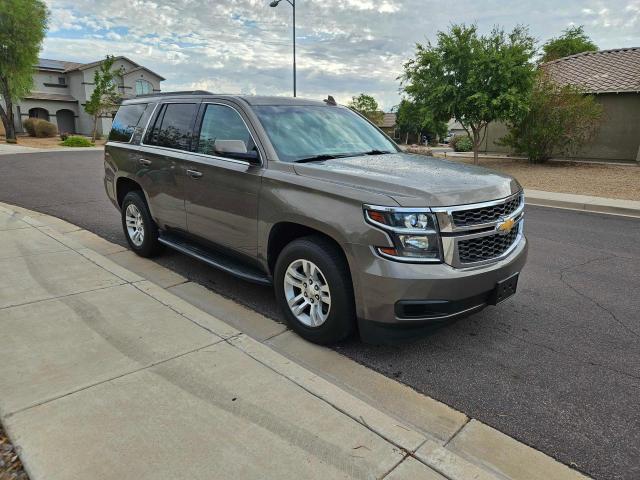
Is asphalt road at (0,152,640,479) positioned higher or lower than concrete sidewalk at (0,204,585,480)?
lower

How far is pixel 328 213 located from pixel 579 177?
16004 mm

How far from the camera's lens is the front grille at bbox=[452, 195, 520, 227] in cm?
310

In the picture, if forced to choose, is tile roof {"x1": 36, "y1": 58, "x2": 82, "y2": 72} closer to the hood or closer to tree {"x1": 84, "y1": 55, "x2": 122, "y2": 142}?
tree {"x1": 84, "y1": 55, "x2": 122, "y2": 142}

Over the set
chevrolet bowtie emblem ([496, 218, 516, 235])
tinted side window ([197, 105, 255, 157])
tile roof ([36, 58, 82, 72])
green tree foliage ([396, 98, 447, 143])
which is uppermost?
tile roof ([36, 58, 82, 72])

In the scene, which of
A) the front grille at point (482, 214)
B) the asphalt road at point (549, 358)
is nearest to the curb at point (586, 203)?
the asphalt road at point (549, 358)

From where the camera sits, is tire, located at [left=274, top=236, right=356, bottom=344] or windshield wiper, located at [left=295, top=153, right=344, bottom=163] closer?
tire, located at [left=274, top=236, right=356, bottom=344]

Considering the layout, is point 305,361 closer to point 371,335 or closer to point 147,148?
point 371,335

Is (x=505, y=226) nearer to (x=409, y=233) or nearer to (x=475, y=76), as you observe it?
(x=409, y=233)

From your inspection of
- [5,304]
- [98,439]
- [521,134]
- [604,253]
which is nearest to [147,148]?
[5,304]

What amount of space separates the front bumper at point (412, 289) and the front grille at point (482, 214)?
0.31 meters

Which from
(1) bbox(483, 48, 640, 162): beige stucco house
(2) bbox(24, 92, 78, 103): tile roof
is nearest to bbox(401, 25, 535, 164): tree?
(1) bbox(483, 48, 640, 162): beige stucco house

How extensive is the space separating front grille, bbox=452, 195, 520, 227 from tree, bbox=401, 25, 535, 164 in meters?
15.5

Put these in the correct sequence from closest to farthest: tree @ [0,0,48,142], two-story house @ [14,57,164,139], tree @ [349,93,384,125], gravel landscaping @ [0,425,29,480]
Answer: gravel landscaping @ [0,425,29,480], tree @ [0,0,48,142], two-story house @ [14,57,164,139], tree @ [349,93,384,125]

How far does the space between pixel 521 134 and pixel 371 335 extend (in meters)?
19.7
